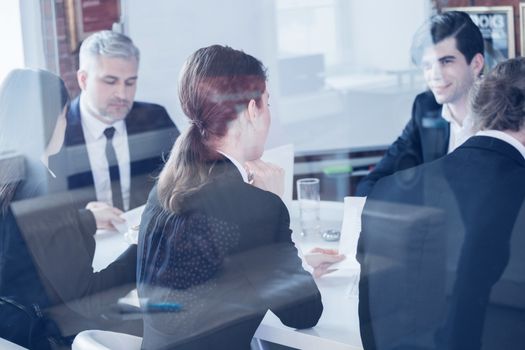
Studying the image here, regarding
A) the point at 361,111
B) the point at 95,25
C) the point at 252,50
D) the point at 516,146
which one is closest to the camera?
the point at 516,146

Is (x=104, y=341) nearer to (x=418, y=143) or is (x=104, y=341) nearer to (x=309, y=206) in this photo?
(x=309, y=206)

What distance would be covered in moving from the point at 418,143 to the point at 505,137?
49.4 inches

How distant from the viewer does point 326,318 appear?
1642 millimetres

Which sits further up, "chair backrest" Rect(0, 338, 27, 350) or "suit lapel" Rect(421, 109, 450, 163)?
"suit lapel" Rect(421, 109, 450, 163)

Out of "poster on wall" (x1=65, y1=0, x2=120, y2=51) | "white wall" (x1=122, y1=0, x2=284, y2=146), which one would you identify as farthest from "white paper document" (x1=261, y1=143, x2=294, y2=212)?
"poster on wall" (x1=65, y1=0, x2=120, y2=51)

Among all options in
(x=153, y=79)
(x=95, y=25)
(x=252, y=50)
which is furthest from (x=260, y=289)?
(x=95, y=25)

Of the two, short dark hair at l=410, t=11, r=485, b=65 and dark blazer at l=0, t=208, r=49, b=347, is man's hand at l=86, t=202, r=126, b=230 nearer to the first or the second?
dark blazer at l=0, t=208, r=49, b=347

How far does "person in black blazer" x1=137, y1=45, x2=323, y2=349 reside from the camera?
5.13ft

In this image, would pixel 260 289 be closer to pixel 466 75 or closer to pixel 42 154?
pixel 42 154

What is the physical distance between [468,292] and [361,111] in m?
1.61

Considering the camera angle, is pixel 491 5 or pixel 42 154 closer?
pixel 42 154

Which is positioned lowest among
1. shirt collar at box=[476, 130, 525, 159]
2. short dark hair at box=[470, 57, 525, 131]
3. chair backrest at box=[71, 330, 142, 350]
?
chair backrest at box=[71, 330, 142, 350]

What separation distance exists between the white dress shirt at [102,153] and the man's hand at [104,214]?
0.05 m

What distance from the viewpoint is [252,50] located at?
1.95m
